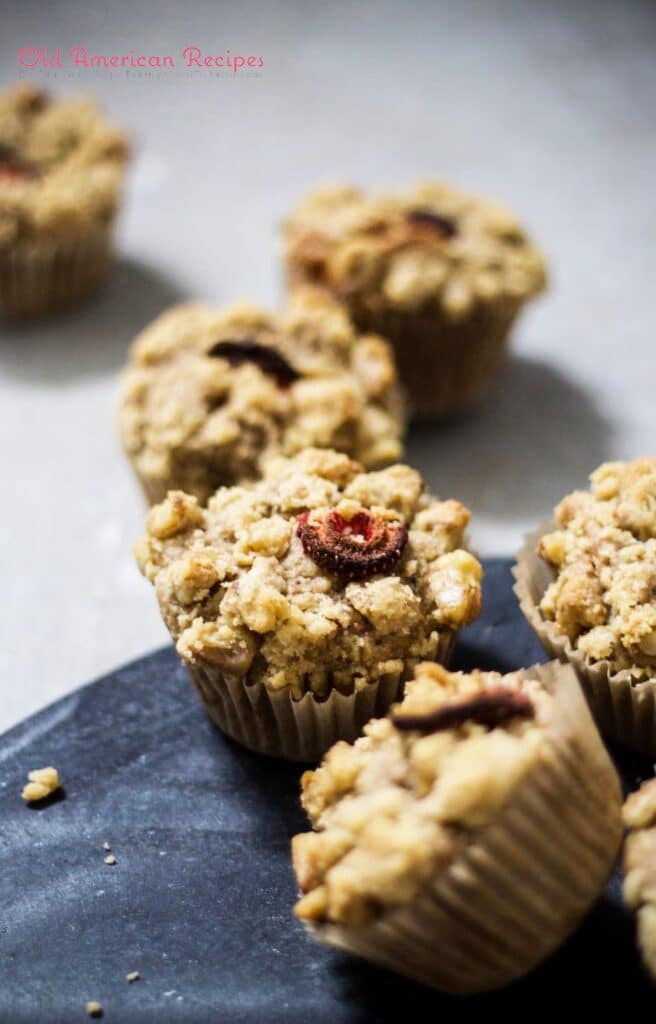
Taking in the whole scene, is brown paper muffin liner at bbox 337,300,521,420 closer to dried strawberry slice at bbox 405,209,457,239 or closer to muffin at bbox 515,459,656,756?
dried strawberry slice at bbox 405,209,457,239

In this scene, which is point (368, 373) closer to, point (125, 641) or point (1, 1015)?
point (125, 641)

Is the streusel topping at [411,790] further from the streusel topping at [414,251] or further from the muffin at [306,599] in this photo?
the streusel topping at [414,251]

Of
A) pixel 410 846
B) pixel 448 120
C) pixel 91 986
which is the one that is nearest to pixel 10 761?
pixel 91 986

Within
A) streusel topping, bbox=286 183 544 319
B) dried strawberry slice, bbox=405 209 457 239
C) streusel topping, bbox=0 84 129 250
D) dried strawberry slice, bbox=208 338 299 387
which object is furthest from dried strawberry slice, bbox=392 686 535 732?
streusel topping, bbox=0 84 129 250

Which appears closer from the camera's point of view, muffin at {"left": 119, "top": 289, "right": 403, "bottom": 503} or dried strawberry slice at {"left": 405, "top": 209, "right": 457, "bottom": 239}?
muffin at {"left": 119, "top": 289, "right": 403, "bottom": 503}

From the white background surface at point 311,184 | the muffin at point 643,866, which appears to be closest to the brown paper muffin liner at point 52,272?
the white background surface at point 311,184

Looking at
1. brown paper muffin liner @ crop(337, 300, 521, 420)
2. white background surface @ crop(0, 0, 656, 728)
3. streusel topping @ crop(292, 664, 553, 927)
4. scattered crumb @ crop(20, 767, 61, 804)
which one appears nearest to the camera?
streusel topping @ crop(292, 664, 553, 927)

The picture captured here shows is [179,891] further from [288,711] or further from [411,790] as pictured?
[411,790]
